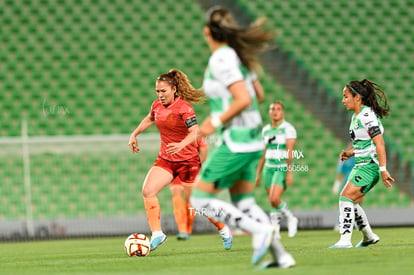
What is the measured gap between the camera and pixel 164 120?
10.5 m

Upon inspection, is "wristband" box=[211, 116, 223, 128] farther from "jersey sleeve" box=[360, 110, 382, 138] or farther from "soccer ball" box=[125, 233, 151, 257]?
"jersey sleeve" box=[360, 110, 382, 138]

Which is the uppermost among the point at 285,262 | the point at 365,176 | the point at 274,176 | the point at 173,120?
the point at 173,120

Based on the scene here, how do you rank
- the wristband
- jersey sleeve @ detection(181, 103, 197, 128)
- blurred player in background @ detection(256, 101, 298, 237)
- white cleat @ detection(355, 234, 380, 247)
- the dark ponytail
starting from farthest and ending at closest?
1. blurred player in background @ detection(256, 101, 298, 237)
2. jersey sleeve @ detection(181, 103, 197, 128)
3. white cleat @ detection(355, 234, 380, 247)
4. the dark ponytail
5. the wristband

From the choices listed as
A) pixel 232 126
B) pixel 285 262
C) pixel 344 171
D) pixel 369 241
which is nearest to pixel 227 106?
pixel 232 126

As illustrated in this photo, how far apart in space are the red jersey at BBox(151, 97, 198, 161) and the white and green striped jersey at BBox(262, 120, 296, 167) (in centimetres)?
299

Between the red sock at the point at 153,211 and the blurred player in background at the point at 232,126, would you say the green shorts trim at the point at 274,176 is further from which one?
the blurred player in background at the point at 232,126

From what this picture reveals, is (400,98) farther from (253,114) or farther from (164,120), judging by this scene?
(253,114)

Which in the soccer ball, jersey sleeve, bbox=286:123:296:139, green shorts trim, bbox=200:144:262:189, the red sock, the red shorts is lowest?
the soccer ball

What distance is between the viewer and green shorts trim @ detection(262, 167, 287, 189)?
12.9 metres

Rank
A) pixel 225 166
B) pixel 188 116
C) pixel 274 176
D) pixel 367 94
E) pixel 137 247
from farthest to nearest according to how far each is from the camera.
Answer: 1. pixel 274 176
2. pixel 188 116
3. pixel 367 94
4. pixel 137 247
5. pixel 225 166

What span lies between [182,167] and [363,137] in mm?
2304

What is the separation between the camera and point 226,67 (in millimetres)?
6707

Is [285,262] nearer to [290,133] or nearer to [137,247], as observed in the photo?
[137,247]

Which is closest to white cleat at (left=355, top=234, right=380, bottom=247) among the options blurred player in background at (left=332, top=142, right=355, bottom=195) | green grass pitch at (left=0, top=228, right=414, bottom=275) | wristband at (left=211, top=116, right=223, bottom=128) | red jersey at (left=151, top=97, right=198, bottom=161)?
green grass pitch at (left=0, top=228, right=414, bottom=275)
